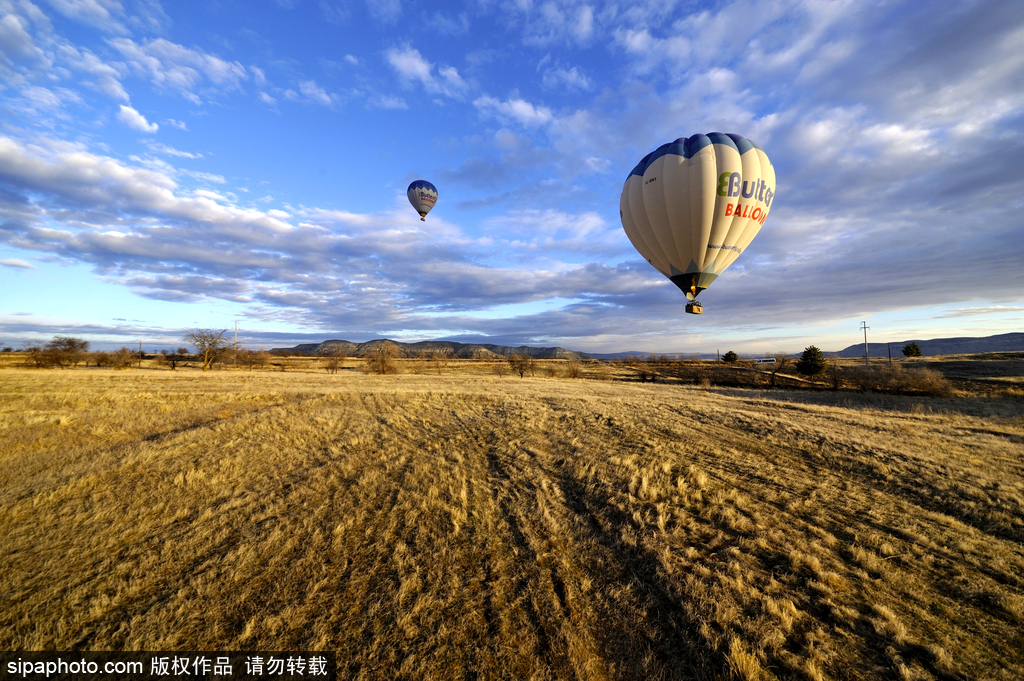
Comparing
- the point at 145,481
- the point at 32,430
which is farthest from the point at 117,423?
the point at 145,481

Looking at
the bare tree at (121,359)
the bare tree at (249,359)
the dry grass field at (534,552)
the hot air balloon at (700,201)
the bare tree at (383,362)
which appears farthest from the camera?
the bare tree at (249,359)

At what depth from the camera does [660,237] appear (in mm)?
18969

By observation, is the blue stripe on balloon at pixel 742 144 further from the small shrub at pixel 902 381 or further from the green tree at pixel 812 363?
the green tree at pixel 812 363

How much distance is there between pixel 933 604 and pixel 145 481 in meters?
14.7

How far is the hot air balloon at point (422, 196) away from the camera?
3866 centimetres

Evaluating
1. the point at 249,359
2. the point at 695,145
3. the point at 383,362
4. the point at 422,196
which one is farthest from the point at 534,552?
the point at 249,359

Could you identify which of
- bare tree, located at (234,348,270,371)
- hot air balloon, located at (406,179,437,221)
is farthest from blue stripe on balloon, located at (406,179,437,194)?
bare tree, located at (234,348,270,371)

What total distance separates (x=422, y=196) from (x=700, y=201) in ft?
95.3

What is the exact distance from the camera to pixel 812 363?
42.0 meters

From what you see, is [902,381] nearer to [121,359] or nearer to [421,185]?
[421,185]

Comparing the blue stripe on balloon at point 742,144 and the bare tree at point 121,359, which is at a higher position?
the blue stripe on balloon at point 742,144

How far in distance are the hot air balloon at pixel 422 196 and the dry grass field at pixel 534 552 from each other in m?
31.1

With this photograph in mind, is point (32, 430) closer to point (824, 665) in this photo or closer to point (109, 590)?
point (109, 590)

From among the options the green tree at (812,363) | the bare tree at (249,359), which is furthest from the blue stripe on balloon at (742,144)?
the bare tree at (249,359)
